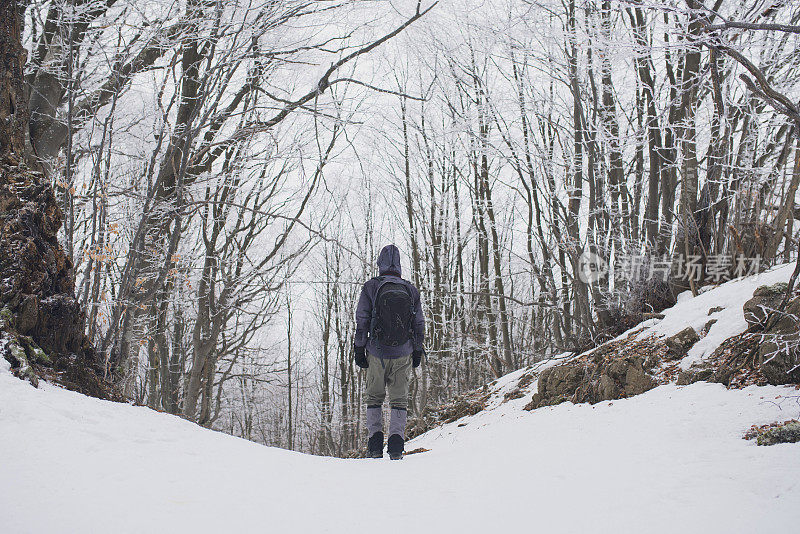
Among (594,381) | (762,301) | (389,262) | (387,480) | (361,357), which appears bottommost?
(387,480)

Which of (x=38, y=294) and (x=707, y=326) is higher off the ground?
(x=38, y=294)

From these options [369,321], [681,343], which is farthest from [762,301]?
[369,321]

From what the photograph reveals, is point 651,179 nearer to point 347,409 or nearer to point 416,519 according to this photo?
point 416,519

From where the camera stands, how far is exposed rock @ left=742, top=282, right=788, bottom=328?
3027 mm


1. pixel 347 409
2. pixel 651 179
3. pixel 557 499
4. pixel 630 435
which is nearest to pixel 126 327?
pixel 557 499

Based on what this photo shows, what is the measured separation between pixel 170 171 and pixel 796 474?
17.1 feet

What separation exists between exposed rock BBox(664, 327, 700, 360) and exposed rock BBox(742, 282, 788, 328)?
1.62 feet

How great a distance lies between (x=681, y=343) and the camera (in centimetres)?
364

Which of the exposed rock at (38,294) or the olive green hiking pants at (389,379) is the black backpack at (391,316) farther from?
the exposed rock at (38,294)

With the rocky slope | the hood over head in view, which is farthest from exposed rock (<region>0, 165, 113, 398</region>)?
the rocky slope

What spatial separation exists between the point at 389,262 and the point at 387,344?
797 mm

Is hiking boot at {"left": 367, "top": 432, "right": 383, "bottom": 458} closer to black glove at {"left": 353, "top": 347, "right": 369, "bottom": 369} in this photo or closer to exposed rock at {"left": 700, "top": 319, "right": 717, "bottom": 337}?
black glove at {"left": 353, "top": 347, "right": 369, "bottom": 369}

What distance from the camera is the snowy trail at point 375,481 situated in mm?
1440

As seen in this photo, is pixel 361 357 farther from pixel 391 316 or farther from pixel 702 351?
pixel 702 351
